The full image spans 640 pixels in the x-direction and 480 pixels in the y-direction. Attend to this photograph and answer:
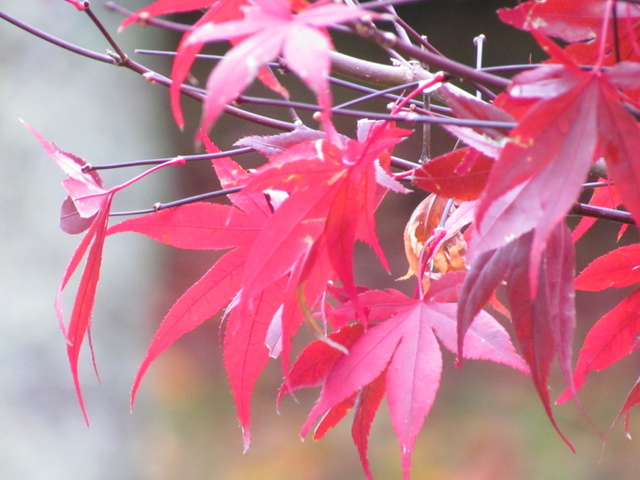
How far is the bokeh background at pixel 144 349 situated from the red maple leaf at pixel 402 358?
3.55ft

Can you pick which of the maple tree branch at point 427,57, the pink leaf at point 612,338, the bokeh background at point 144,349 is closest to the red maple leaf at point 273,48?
the maple tree branch at point 427,57

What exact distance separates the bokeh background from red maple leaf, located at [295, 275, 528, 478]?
1.08m

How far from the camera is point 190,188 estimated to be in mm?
1500

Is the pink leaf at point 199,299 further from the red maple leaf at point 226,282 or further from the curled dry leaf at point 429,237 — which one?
the curled dry leaf at point 429,237

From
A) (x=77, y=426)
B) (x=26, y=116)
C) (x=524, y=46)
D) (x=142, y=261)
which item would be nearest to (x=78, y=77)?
(x=26, y=116)

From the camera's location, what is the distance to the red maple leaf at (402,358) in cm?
27

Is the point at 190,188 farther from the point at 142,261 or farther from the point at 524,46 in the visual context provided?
the point at 524,46

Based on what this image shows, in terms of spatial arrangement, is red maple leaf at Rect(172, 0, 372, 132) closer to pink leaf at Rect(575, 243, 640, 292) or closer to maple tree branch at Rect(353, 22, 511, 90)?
maple tree branch at Rect(353, 22, 511, 90)

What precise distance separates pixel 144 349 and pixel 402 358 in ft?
3.83

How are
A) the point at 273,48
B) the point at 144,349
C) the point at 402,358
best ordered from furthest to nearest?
the point at 144,349, the point at 402,358, the point at 273,48

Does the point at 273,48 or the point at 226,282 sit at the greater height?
the point at 273,48

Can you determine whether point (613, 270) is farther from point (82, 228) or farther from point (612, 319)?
point (82, 228)

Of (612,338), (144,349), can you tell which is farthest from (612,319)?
(144,349)

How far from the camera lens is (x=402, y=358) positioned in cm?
29
